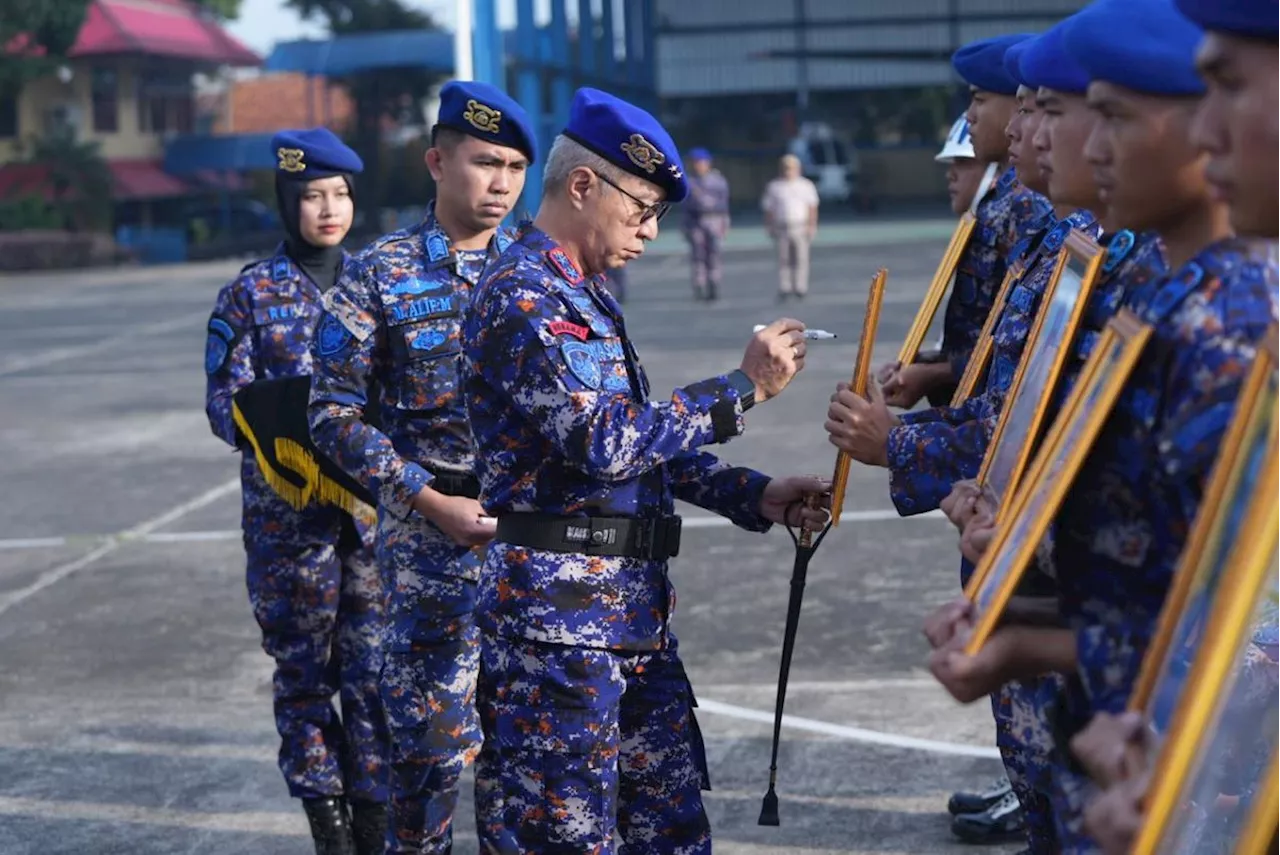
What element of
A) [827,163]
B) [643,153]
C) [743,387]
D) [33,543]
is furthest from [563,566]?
[827,163]

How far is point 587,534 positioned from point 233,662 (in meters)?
4.09

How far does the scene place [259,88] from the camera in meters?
69.5

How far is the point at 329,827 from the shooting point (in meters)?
5.22

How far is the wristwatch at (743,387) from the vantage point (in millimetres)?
3754

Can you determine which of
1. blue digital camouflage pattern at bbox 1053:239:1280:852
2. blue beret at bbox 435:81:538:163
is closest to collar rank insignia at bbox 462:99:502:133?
blue beret at bbox 435:81:538:163

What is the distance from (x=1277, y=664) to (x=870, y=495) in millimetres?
7786

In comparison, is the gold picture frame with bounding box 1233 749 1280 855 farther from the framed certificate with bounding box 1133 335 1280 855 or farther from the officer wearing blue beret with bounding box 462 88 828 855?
the officer wearing blue beret with bounding box 462 88 828 855

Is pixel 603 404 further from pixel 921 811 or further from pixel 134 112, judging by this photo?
pixel 134 112

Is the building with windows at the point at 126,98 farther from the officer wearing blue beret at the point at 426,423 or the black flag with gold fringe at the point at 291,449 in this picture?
the officer wearing blue beret at the point at 426,423

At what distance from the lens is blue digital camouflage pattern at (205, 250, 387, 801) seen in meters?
5.32

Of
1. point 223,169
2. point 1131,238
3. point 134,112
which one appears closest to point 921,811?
point 1131,238

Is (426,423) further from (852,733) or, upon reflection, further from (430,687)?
(852,733)

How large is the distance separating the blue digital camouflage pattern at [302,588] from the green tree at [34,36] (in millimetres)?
45014

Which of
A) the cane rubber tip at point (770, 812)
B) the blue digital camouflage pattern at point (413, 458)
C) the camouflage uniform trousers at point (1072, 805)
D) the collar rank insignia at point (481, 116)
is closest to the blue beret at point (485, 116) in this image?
the collar rank insignia at point (481, 116)
